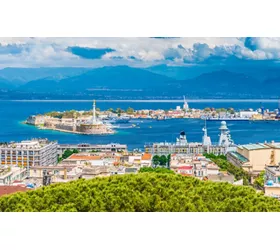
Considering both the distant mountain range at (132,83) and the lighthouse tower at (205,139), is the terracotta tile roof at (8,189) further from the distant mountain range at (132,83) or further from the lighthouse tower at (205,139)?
the lighthouse tower at (205,139)

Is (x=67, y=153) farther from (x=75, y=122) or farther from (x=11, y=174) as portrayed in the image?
(x=11, y=174)

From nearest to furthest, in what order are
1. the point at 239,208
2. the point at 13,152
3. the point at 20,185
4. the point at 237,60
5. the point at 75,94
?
1. the point at 239,208
2. the point at 20,185
3. the point at 13,152
4. the point at 237,60
5. the point at 75,94

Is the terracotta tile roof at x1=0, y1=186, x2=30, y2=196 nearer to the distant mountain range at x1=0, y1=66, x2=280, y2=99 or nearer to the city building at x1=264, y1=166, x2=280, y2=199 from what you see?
the distant mountain range at x1=0, y1=66, x2=280, y2=99

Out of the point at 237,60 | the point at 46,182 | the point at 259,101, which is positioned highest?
the point at 237,60

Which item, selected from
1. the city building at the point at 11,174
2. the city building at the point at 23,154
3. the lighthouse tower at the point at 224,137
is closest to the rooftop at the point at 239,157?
the lighthouse tower at the point at 224,137

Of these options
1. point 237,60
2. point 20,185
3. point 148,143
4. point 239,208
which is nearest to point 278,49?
point 237,60

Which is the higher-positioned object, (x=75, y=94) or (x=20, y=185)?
(x=75, y=94)

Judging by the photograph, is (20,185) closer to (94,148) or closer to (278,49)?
(94,148)
